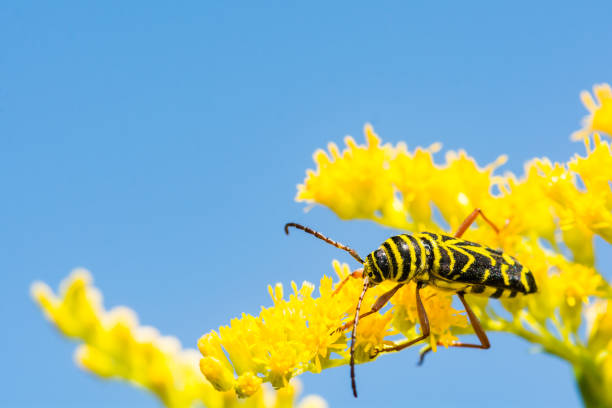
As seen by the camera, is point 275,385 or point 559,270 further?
point 559,270

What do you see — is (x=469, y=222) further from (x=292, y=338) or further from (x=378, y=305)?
(x=292, y=338)

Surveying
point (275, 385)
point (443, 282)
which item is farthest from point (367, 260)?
point (275, 385)

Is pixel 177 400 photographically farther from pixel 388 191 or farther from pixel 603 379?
pixel 603 379

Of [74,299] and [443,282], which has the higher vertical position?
[74,299]

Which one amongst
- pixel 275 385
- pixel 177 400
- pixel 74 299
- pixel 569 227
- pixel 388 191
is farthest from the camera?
pixel 74 299

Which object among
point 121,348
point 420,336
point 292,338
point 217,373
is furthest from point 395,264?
point 121,348
